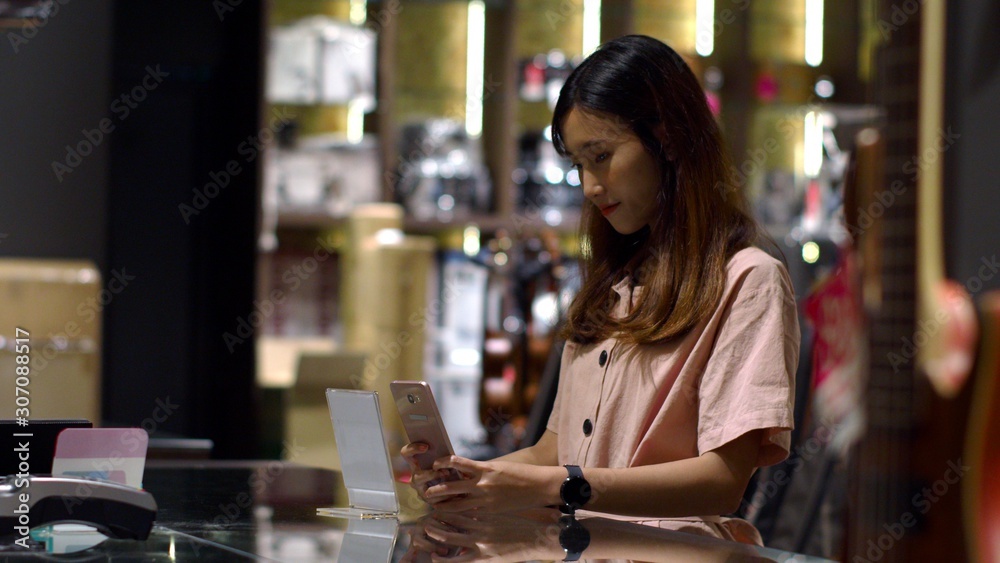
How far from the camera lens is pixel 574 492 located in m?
1.43

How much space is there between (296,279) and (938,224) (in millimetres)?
3651

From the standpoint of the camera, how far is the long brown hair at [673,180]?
1592mm

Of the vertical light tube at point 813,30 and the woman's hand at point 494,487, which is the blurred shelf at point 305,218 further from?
the woman's hand at point 494,487

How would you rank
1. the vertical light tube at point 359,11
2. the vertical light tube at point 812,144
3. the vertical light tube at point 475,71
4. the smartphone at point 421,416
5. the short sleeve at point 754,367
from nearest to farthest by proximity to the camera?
the smartphone at point 421,416
the short sleeve at point 754,367
the vertical light tube at point 359,11
the vertical light tube at point 475,71
the vertical light tube at point 812,144

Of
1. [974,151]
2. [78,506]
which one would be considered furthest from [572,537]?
[974,151]

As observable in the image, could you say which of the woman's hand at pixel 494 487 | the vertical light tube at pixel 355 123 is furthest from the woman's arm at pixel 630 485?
the vertical light tube at pixel 355 123

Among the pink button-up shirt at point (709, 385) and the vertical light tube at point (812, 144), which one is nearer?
the pink button-up shirt at point (709, 385)

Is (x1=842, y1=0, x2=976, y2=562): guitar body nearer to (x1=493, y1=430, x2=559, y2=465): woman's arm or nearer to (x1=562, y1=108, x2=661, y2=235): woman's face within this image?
(x1=562, y1=108, x2=661, y2=235): woman's face

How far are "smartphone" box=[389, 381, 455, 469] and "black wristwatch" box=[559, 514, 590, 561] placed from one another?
167 mm

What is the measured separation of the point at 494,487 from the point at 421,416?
12 centimetres

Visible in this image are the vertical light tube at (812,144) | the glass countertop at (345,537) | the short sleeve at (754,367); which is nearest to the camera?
the glass countertop at (345,537)

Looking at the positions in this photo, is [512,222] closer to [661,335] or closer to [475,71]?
[475,71]

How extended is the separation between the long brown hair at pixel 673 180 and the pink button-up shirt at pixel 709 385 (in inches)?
1.1

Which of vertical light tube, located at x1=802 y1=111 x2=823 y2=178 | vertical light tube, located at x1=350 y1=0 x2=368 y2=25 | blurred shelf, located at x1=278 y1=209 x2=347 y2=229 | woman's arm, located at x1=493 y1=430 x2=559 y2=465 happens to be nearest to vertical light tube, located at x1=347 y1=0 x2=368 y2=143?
vertical light tube, located at x1=350 y1=0 x2=368 y2=25
